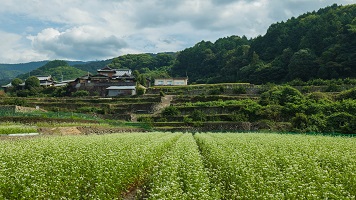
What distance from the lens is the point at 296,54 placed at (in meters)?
68.8

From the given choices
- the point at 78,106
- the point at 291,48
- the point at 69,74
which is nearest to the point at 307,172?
the point at 78,106

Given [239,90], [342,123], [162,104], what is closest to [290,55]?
[239,90]

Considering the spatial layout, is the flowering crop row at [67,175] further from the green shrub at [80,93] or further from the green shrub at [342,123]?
the green shrub at [80,93]

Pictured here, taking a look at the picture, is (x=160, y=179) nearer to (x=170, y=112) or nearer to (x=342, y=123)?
(x=342, y=123)

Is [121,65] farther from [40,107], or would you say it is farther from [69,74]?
[40,107]

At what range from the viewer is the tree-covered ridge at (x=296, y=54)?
64875 mm

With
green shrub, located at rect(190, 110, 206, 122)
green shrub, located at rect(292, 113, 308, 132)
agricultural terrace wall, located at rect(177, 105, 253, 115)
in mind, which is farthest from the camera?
agricultural terrace wall, located at rect(177, 105, 253, 115)

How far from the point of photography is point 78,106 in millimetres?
53312

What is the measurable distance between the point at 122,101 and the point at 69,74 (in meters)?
88.3

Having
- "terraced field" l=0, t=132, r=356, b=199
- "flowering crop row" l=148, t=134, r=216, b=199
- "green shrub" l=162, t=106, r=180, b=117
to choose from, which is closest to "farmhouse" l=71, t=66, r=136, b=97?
"green shrub" l=162, t=106, r=180, b=117

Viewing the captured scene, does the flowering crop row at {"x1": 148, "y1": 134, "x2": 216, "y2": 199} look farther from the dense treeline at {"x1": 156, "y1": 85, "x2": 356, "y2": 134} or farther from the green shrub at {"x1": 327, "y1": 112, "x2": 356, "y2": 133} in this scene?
the dense treeline at {"x1": 156, "y1": 85, "x2": 356, "y2": 134}

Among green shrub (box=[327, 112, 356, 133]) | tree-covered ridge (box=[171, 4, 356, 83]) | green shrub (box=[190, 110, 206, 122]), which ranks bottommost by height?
green shrub (box=[190, 110, 206, 122])

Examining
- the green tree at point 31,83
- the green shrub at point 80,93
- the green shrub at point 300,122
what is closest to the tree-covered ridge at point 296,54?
the green shrub at point 300,122

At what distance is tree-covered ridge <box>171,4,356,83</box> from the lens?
213 ft
